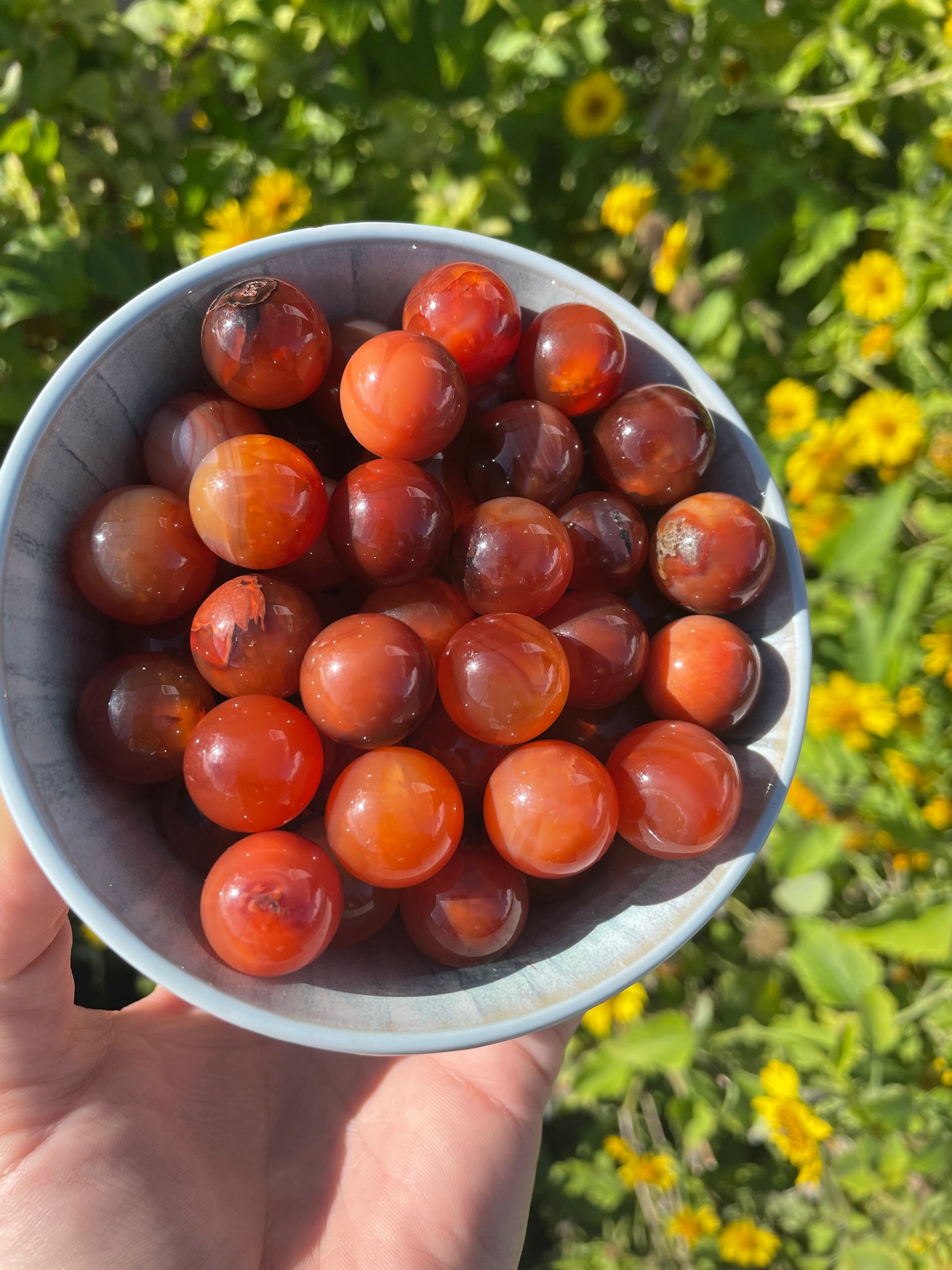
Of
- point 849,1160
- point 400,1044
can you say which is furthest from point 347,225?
point 849,1160

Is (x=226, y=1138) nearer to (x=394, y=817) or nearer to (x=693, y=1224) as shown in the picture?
(x=394, y=817)

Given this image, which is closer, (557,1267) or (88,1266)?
(88,1266)

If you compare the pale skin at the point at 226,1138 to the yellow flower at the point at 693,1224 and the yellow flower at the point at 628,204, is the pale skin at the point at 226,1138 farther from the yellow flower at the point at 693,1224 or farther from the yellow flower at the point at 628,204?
the yellow flower at the point at 628,204

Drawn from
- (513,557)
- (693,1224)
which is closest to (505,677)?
(513,557)

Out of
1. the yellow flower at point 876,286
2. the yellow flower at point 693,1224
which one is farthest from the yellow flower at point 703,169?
the yellow flower at point 693,1224

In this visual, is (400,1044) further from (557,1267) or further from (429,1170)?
(557,1267)
